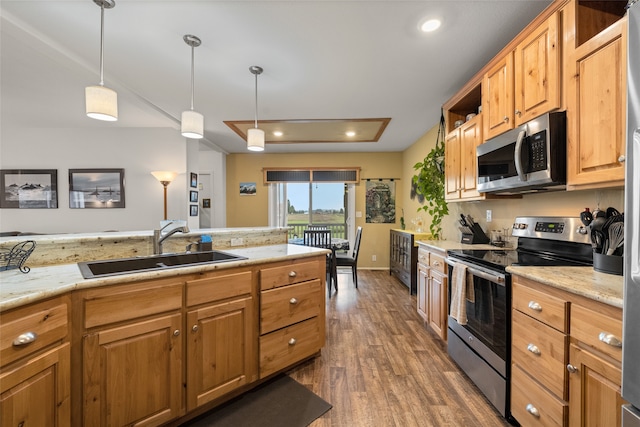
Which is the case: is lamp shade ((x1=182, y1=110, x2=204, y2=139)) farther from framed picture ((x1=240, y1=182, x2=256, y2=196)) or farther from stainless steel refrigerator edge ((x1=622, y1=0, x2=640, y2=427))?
framed picture ((x1=240, y1=182, x2=256, y2=196))

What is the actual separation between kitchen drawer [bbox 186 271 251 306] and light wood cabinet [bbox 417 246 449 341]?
1.68 m

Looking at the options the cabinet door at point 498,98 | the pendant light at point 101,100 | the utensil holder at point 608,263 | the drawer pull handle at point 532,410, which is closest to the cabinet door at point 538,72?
the cabinet door at point 498,98

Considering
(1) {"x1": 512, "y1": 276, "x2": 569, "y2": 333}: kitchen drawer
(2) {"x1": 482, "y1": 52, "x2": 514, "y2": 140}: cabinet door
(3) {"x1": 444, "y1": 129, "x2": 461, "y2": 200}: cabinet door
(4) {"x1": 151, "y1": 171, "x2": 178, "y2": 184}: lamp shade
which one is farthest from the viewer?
(4) {"x1": 151, "y1": 171, "x2": 178, "y2": 184}: lamp shade

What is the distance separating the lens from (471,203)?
2.99 m

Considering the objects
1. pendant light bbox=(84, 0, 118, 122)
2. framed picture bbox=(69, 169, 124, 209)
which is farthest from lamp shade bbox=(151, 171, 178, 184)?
pendant light bbox=(84, 0, 118, 122)

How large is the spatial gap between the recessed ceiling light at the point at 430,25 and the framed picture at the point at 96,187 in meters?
4.52

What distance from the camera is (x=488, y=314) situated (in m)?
1.67

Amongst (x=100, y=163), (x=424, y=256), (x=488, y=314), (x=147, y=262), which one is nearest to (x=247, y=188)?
(x=100, y=163)

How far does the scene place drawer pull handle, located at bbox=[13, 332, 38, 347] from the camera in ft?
3.06

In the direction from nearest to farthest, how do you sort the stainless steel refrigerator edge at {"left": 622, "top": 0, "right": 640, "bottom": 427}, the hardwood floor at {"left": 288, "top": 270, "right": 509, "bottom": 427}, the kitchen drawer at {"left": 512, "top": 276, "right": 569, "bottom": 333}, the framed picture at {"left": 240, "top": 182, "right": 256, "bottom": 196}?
the stainless steel refrigerator edge at {"left": 622, "top": 0, "right": 640, "bottom": 427}, the kitchen drawer at {"left": 512, "top": 276, "right": 569, "bottom": 333}, the hardwood floor at {"left": 288, "top": 270, "right": 509, "bottom": 427}, the framed picture at {"left": 240, "top": 182, "right": 256, "bottom": 196}

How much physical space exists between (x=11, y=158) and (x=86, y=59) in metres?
3.42

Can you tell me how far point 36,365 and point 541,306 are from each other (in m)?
2.17

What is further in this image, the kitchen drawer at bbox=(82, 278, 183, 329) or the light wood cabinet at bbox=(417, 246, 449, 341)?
the light wood cabinet at bbox=(417, 246, 449, 341)

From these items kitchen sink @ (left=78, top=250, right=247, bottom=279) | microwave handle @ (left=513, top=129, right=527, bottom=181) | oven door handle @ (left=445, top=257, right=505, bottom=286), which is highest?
microwave handle @ (left=513, top=129, right=527, bottom=181)
